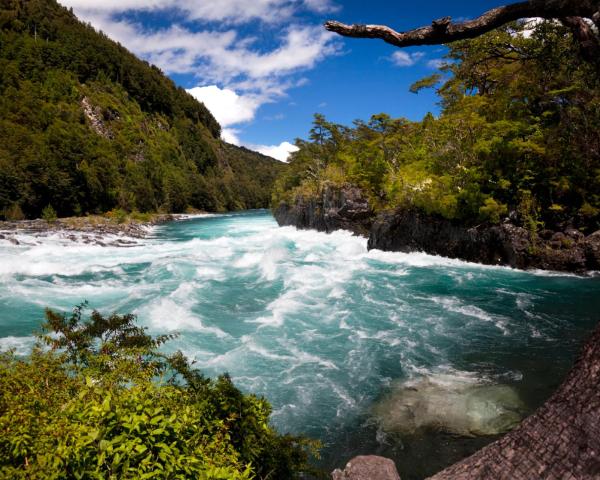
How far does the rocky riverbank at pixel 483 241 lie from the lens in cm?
1866

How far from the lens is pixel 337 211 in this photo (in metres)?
41.7

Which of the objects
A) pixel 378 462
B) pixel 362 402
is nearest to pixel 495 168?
pixel 362 402

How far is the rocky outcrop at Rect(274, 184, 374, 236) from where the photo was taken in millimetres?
39188

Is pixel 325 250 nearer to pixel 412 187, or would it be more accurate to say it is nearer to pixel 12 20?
pixel 412 187

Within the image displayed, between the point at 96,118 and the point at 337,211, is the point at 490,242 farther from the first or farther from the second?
the point at 96,118

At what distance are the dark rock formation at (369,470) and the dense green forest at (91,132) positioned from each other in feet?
205

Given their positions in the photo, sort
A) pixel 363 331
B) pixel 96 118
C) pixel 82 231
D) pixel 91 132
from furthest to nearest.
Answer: pixel 96 118, pixel 91 132, pixel 82 231, pixel 363 331

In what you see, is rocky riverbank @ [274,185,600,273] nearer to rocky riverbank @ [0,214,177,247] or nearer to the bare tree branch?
the bare tree branch

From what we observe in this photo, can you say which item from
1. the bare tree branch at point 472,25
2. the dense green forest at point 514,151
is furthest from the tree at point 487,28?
the dense green forest at point 514,151

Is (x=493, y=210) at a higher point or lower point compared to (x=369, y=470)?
higher

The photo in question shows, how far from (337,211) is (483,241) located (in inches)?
832

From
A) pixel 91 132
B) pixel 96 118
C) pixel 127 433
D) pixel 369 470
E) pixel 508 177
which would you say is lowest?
pixel 369 470

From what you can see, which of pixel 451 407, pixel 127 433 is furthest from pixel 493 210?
pixel 127 433

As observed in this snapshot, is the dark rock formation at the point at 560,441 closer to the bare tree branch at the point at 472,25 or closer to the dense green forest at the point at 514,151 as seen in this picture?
the bare tree branch at the point at 472,25
